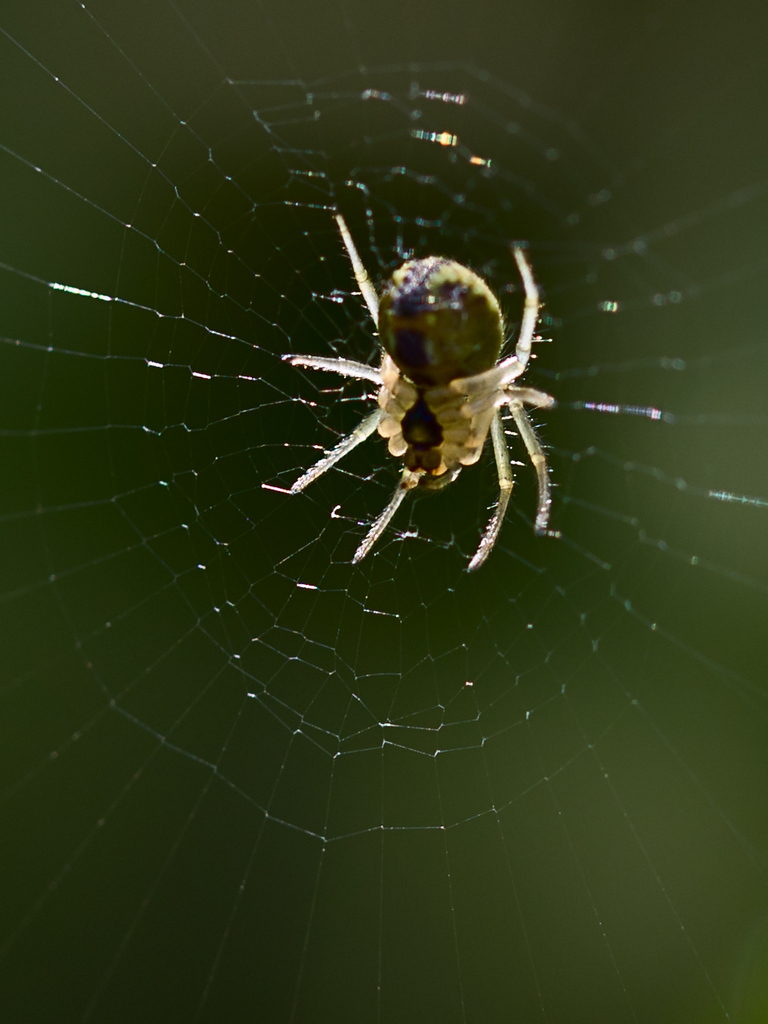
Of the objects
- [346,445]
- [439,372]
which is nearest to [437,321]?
[439,372]

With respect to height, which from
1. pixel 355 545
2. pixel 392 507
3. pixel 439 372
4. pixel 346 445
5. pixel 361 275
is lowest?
pixel 355 545

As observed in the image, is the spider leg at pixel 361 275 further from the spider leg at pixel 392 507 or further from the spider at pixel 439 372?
the spider leg at pixel 392 507

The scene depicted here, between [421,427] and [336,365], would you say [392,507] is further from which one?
[336,365]

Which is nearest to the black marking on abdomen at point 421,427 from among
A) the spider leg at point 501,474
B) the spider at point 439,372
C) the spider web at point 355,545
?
the spider at point 439,372

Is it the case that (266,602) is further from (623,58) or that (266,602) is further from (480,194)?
(623,58)

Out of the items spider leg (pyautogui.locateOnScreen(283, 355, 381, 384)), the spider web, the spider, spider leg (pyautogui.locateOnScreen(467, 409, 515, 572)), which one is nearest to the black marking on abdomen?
the spider

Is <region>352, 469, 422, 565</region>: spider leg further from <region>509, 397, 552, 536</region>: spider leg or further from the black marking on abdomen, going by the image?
<region>509, 397, 552, 536</region>: spider leg

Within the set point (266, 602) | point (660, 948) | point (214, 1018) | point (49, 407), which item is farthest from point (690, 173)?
point (214, 1018)
